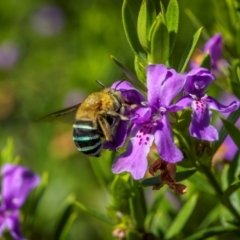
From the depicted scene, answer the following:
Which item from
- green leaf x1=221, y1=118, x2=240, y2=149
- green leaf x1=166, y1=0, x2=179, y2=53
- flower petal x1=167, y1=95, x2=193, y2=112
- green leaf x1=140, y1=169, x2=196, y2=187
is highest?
green leaf x1=166, y1=0, x2=179, y2=53

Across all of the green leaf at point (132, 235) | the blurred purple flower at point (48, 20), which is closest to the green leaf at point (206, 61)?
the green leaf at point (132, 235)

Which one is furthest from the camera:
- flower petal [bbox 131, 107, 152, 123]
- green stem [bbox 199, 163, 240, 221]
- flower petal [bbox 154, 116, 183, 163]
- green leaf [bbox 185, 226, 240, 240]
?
green leaf [bbox 185, 226, 240, 240]

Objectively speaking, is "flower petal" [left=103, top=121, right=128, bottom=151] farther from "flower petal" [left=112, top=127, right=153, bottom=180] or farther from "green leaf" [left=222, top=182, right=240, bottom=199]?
"green leaf" [left=222, top=182, right=240, bottom=199]

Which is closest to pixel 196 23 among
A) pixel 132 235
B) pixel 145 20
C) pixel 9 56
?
pixel 145 20

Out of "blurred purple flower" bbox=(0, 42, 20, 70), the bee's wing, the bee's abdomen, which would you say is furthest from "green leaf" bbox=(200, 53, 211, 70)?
"blurred purple flower" bbox=(0, 42, 20, 70)

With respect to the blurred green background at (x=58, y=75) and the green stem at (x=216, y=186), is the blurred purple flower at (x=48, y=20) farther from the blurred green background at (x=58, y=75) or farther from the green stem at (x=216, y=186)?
the green stem at (x=216, y=186)

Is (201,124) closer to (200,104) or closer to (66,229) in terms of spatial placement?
(200,104)
